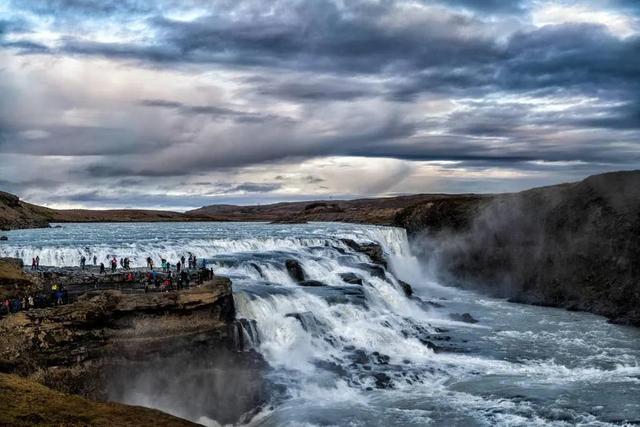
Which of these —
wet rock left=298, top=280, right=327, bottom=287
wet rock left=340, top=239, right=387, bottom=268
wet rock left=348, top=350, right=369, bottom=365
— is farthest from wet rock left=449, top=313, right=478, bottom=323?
wet rock left=348, top=350, right=369, bottom=365

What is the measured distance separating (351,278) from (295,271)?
14.9 ft

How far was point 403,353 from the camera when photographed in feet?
Answer: 108

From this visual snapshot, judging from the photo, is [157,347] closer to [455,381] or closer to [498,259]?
[455,381]

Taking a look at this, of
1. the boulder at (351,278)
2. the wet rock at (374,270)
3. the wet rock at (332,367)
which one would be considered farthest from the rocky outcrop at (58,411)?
the wet rock at (374,270)

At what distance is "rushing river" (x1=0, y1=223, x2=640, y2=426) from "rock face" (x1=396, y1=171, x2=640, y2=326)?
3366 mm

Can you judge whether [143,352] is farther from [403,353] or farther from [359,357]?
[403,353]

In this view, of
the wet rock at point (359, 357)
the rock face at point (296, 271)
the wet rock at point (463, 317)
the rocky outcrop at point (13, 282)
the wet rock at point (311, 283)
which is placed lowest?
the wet rock at point (463, 317)

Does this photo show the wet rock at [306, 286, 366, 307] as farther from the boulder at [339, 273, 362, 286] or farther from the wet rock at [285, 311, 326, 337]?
the wet rock at [285, 311, 326, 337]

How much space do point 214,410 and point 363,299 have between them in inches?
622

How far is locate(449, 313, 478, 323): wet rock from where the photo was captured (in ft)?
144

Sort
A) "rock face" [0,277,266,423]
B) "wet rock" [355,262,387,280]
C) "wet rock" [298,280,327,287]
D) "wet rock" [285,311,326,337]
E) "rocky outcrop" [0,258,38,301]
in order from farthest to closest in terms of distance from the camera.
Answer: "wet rock" [355,262,387,280]
"wet rock" [298,280,327,287]
"wet rock" [285,311,326,337]
"rocky outcrop" [0,258,38,301]
"rock face" [0,277,266,423]

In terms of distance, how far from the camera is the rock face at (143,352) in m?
22.3

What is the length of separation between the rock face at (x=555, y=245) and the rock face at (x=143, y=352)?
102ft

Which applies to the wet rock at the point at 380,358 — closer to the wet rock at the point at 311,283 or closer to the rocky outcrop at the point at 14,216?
the wet rock at the point at 311,283
